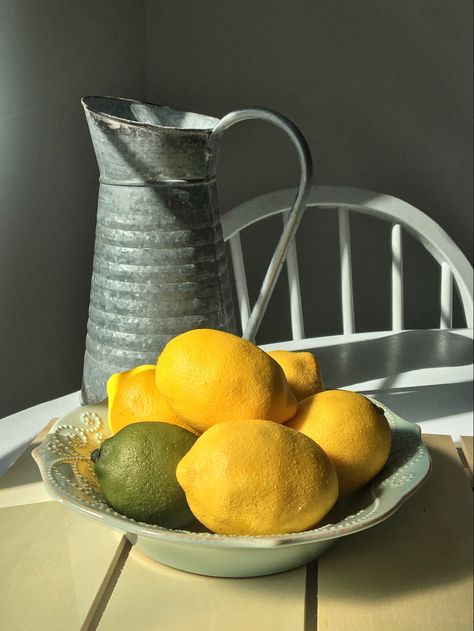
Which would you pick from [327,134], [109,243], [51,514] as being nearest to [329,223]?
[327,134]

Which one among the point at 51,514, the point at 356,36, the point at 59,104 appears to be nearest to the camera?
the point at 51,514

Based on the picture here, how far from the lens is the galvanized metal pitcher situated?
550mm

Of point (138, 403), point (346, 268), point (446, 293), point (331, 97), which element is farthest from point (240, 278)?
point (331, 97)

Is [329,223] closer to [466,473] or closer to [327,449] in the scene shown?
[466,473]

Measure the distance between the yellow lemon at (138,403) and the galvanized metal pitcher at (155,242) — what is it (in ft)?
0.40

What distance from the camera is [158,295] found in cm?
57

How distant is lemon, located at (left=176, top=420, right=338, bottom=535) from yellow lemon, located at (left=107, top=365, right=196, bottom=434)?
0.08 meters

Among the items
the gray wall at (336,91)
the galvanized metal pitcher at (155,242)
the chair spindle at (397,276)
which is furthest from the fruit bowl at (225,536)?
the gray wall at (336,91)

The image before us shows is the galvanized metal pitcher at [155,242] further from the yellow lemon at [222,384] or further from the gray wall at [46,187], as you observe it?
the gray wall at [46,187]

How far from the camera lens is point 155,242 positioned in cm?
57

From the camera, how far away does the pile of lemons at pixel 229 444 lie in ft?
1.15

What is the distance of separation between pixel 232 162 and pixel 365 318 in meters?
0.51

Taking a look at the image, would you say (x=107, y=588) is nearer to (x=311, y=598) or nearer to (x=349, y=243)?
(x=311, y=598)

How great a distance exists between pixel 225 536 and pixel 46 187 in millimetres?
990
